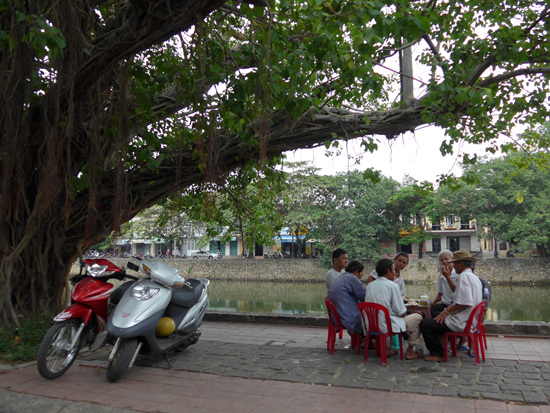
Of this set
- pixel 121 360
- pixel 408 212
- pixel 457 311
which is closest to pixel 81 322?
pixel 121 360

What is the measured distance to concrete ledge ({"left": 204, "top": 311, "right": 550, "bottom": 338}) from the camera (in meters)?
5.87

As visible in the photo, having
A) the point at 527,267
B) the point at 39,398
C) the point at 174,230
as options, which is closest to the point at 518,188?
the point at 527,267

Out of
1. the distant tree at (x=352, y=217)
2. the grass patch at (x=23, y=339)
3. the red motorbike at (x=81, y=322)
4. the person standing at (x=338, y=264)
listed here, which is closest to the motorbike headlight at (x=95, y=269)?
the red motorbike at (x=81, y=322)

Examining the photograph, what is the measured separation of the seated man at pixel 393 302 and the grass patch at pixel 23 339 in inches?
151

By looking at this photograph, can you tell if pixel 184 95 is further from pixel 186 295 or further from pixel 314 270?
pixel 314 270

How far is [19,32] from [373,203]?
25.7 metres

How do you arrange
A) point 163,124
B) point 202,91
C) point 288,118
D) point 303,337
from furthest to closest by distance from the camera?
point 163,124 → point 303,337 → point 288,118 → point 202,91

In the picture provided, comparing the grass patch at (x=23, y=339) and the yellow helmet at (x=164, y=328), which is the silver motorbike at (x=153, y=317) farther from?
the grass patch at (x=23, y=339)

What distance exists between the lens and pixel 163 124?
24.7ft

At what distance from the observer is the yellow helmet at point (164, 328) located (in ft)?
14.8

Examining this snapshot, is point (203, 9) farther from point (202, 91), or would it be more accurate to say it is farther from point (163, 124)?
point (163, 124)

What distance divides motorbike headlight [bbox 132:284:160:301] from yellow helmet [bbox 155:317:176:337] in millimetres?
377

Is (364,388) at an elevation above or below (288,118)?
below

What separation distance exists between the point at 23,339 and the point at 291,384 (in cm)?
334
